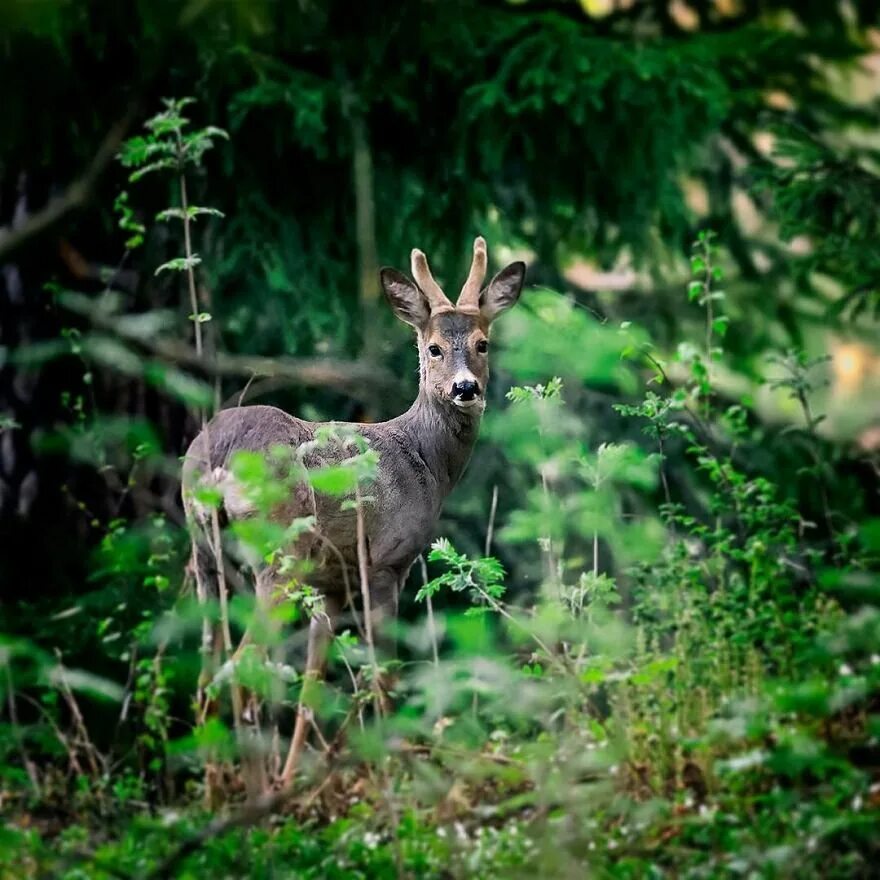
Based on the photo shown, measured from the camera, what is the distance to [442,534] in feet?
26.4

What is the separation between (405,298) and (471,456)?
3.58 feet

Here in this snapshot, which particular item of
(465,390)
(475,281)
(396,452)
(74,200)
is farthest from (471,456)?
(74,200)

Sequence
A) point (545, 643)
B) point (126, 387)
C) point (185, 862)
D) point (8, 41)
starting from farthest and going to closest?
point (126, 387) < point (8, 41) < point (545, 643) < point (185, 862)

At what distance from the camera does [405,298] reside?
6293mm

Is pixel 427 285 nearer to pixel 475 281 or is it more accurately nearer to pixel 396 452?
pixel 475 281

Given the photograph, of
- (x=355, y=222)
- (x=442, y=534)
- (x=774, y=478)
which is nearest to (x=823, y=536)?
(x=774, y=478)

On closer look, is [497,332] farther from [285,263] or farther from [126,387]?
[126,387]

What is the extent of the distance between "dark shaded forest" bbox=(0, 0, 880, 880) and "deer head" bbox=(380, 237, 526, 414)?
10 centimetres

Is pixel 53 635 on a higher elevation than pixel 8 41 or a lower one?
lower

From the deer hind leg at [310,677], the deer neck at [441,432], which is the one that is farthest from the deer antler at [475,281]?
the deer hind leg at [310,677]

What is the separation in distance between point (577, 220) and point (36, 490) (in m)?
3.34

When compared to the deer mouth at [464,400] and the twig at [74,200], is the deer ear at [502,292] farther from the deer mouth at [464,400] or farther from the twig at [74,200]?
the twig at [74,200]

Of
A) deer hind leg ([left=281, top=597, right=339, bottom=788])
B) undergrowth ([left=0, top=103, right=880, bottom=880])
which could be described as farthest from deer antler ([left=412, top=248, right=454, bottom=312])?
deer hind leg ([left=281, top=597, right=339, bottom=788])

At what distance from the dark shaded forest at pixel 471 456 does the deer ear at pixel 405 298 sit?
0.08 meters
